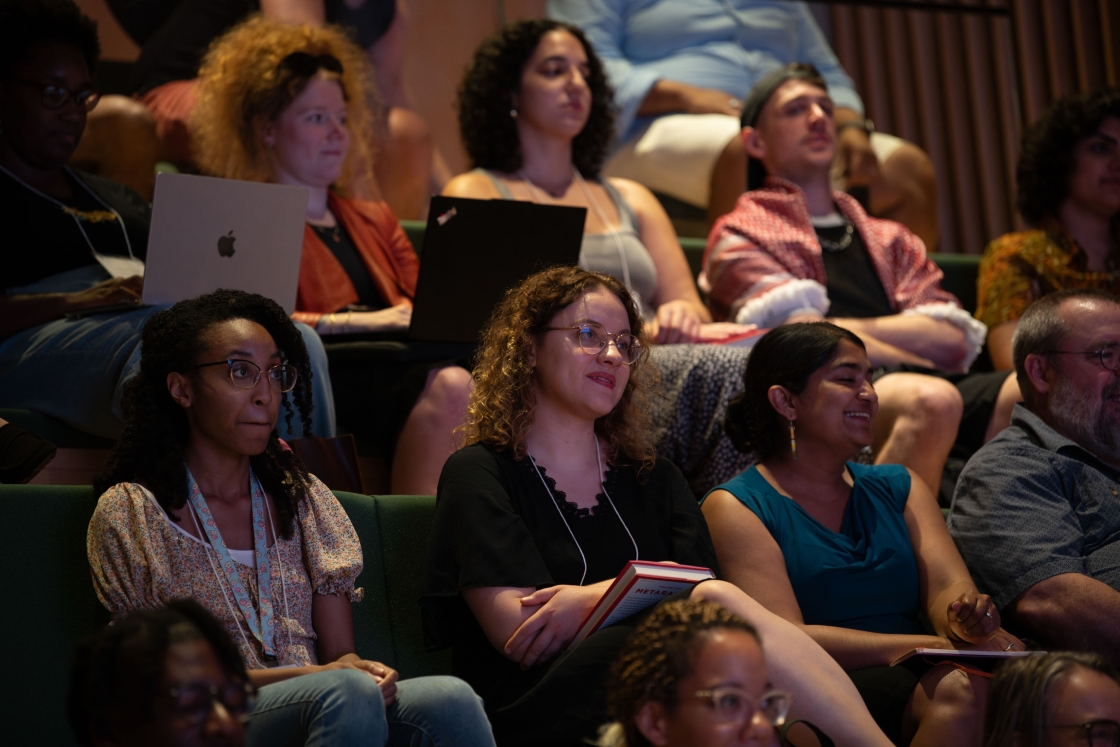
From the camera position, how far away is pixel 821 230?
3.49 meters

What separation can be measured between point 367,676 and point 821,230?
7.54 ft

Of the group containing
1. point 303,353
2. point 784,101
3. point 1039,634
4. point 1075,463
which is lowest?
point 1039,634

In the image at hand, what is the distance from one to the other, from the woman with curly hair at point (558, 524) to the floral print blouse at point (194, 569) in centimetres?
18

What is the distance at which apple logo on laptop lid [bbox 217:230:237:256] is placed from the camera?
249 centimetres

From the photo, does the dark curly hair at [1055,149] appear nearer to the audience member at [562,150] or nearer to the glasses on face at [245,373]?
the audience member at [562,150]

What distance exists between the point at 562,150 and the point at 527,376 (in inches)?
56.5

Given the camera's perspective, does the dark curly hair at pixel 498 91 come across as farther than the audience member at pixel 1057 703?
Yes

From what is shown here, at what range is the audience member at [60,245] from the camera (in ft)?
8.14

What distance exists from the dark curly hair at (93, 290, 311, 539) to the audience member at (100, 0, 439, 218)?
147 centimetres

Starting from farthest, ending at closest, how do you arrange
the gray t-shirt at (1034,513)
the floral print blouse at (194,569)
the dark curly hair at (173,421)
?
the gray t-shirt at (1034,513)
the dark curly hair at (173,421)
the floral print blouse at (194,569)

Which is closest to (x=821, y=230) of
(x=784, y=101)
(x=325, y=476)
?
(x=784, y=101)

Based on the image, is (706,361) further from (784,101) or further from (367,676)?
(367,676)

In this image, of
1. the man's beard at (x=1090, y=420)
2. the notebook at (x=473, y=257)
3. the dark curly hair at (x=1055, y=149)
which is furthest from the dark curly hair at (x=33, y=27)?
the dark curly hair at (x=1055, y=149)

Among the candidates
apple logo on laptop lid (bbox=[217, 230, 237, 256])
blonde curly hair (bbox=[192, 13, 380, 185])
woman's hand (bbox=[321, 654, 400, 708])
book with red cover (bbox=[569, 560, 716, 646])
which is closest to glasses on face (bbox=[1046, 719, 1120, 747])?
book with red cover (bbox=[569, 560, 716, 646])
